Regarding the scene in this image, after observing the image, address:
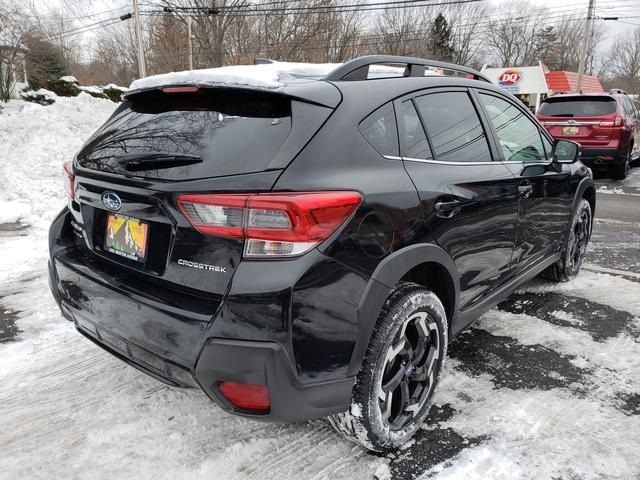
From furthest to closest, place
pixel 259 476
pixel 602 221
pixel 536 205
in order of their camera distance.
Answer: pixel 602 221 < pixel 536 205 < pixel 259 476

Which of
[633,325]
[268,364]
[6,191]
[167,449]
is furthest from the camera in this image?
[6,191]

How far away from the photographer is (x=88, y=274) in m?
2.18

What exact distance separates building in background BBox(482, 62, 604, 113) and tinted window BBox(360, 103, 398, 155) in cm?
3474

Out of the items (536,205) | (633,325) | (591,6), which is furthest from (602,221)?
(591,6)

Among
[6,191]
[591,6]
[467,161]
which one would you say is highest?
[591,6]

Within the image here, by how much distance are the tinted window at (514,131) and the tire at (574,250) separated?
3.02 ft

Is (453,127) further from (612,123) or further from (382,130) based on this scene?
(612,123)

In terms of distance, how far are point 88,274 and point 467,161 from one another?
1.97 metres

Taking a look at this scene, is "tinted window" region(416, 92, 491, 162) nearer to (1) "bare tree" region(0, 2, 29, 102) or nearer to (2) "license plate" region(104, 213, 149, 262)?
(2) "license plate" region(104, 213, 149, 262)

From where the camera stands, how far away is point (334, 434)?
7.79ft

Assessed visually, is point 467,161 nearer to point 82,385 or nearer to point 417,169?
point 417,169

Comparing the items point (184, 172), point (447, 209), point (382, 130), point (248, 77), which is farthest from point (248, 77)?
point (447, 209)

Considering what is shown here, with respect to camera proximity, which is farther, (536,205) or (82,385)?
(536,205)

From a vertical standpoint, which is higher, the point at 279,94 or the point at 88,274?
the point at 279,94
